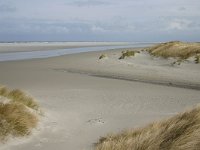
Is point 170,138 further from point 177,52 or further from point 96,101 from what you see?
point 177,52

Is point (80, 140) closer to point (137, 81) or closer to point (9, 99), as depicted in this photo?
point (9, 99)

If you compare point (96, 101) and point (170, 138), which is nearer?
point (170, 138)

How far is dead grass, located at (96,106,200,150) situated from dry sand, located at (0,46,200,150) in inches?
44.9

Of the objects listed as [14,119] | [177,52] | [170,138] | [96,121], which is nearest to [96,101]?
[96,121]

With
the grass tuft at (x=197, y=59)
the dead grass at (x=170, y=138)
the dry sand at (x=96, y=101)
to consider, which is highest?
the dead grass at (x=170, y=138)

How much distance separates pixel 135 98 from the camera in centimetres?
1200

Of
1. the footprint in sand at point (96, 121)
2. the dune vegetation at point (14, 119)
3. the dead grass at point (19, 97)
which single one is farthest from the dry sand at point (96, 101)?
the dead grass at point (19, 97)

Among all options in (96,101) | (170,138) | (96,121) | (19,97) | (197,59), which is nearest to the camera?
(170,138)

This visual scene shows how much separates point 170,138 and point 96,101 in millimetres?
5987

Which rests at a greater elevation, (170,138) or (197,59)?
(170,138)

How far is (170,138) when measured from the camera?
5.50 metres

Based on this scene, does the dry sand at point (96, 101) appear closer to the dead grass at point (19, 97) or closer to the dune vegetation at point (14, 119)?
the dune vegetation at point (14, 119)

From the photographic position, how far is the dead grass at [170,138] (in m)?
5.08

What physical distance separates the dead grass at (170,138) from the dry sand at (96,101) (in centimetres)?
114
